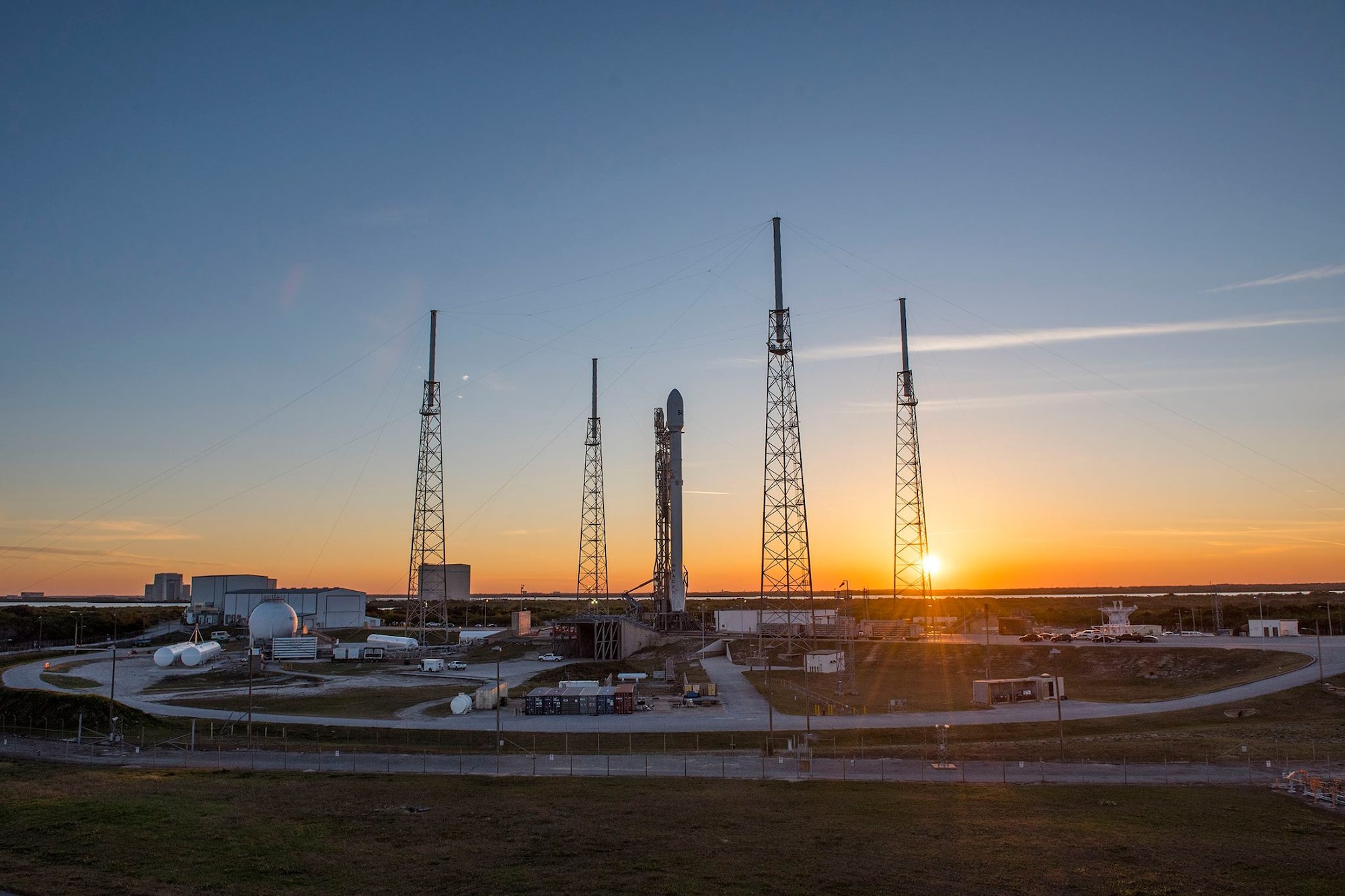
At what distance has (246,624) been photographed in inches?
6097

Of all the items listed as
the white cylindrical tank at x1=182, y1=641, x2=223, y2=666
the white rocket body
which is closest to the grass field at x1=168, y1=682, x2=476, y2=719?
the white cylindrical tank at x1=182, y1=641, x2=223, y2=666

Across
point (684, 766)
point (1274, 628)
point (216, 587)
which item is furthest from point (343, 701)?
point (216, 587)

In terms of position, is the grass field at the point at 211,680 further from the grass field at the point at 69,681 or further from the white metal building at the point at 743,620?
the white metal building at the point at 743,620

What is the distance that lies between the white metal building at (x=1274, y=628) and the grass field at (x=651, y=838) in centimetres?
7841

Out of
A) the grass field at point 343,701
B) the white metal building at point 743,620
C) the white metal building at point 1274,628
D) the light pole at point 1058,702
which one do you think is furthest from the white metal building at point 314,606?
the white metal building at point 1274,628

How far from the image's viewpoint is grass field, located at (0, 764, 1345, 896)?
2762 cm

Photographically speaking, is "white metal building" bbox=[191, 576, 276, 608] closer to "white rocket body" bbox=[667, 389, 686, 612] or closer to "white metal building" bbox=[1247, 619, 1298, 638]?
"white rocket body" bbox=[667, 389, 686, 612]

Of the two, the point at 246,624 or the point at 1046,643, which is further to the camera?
the point at 246,624

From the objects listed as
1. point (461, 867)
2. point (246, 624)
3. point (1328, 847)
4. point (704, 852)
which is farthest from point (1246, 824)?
point (246, 624)

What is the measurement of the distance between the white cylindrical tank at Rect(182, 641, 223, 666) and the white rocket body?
2349 inches

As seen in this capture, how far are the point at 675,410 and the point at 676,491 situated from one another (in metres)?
11.7

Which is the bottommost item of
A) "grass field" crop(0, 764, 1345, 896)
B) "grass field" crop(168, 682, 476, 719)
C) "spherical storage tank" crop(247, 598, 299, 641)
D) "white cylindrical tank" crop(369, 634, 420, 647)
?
"grass field" crop(168, 682, 476, 719)

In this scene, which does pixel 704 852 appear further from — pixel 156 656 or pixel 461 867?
pixel 156 656

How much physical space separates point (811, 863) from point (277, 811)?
862 inches
